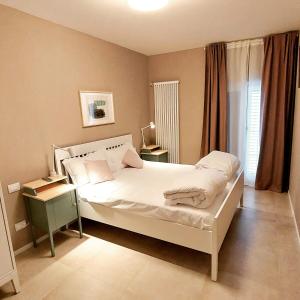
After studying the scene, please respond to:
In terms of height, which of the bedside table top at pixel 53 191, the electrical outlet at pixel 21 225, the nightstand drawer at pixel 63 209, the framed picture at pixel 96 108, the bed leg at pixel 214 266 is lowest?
the bed leg at pixel 214 266

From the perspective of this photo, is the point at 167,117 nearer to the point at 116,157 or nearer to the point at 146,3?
the point at 116,157

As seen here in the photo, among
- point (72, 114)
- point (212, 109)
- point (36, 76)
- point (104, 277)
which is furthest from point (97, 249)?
point (212, 109)

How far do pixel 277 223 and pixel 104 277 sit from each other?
2.27 metres

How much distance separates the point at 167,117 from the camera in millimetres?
4785

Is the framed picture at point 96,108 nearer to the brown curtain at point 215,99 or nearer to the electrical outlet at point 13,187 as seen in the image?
the electrical outlet at point 13,187

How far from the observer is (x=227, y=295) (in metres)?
1.86

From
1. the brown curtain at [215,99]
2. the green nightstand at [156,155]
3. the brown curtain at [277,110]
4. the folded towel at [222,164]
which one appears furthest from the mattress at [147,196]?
the brown curtain at [277,110]

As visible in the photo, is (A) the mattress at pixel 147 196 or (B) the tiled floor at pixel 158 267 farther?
(A) the mattress at pixel 147 196

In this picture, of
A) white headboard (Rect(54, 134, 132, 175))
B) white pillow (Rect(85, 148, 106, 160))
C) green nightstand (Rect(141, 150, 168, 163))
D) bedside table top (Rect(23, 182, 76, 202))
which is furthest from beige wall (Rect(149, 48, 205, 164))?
bedside table top (Rect(23, 182, 76, 202))

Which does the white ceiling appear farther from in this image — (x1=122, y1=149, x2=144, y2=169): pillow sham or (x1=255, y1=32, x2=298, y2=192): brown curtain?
(x1=122, y1=149, x2=144, y2=169): pillow sham

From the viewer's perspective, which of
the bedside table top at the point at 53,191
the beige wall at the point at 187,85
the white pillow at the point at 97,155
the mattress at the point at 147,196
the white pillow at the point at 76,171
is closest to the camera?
the mattress at the point at 147,196

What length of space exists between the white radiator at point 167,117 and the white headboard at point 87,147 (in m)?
0.94

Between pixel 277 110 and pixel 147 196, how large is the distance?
279 cm

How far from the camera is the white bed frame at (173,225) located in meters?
1.99
